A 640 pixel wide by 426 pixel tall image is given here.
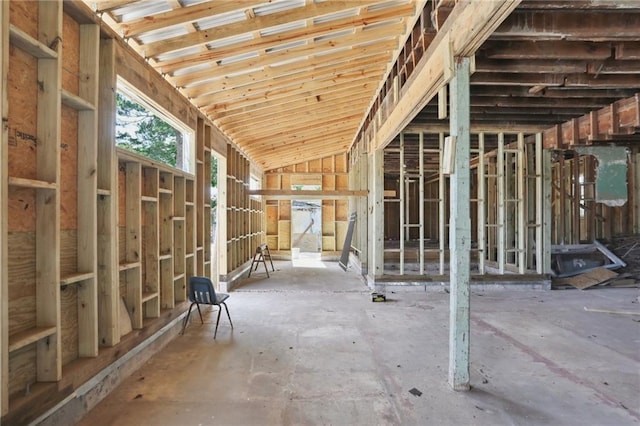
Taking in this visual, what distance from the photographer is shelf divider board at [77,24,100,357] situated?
2668 mm

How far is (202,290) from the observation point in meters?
4.18

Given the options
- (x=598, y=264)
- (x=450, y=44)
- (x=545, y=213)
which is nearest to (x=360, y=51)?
(x=450, y=44)

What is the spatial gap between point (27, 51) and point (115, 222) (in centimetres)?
137

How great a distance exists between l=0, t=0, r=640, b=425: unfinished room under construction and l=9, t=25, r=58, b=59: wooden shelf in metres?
0.02

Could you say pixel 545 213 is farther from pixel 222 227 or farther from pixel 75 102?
pixel 75 102

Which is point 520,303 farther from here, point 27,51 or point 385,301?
point 27,51

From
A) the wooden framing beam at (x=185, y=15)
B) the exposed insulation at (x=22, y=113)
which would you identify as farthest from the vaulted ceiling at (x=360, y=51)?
the exposed insulation at (x=22, y=113)

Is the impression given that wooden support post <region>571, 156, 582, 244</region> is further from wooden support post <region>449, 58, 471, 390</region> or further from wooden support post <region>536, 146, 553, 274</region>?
wooden support post <region>449, 58, 471, 390</region>

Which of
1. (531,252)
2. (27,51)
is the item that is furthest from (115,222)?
(531,252)

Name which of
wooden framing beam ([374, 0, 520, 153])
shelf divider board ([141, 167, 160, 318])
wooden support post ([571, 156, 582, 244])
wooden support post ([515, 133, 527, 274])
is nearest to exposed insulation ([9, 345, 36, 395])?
shelf divider board ([141, 167, 160, 318])

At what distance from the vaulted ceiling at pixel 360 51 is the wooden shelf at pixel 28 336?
8.01ft

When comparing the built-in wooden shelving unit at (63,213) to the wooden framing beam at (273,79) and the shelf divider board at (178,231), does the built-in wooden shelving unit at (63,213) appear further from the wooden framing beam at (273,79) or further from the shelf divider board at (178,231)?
the wooden framing beam at (273,79)

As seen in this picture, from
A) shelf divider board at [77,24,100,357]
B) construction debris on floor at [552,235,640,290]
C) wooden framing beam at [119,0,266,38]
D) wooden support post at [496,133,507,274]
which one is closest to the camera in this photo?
shelf divider board at [77,24,100,357]

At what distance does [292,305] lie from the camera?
5676 mm
